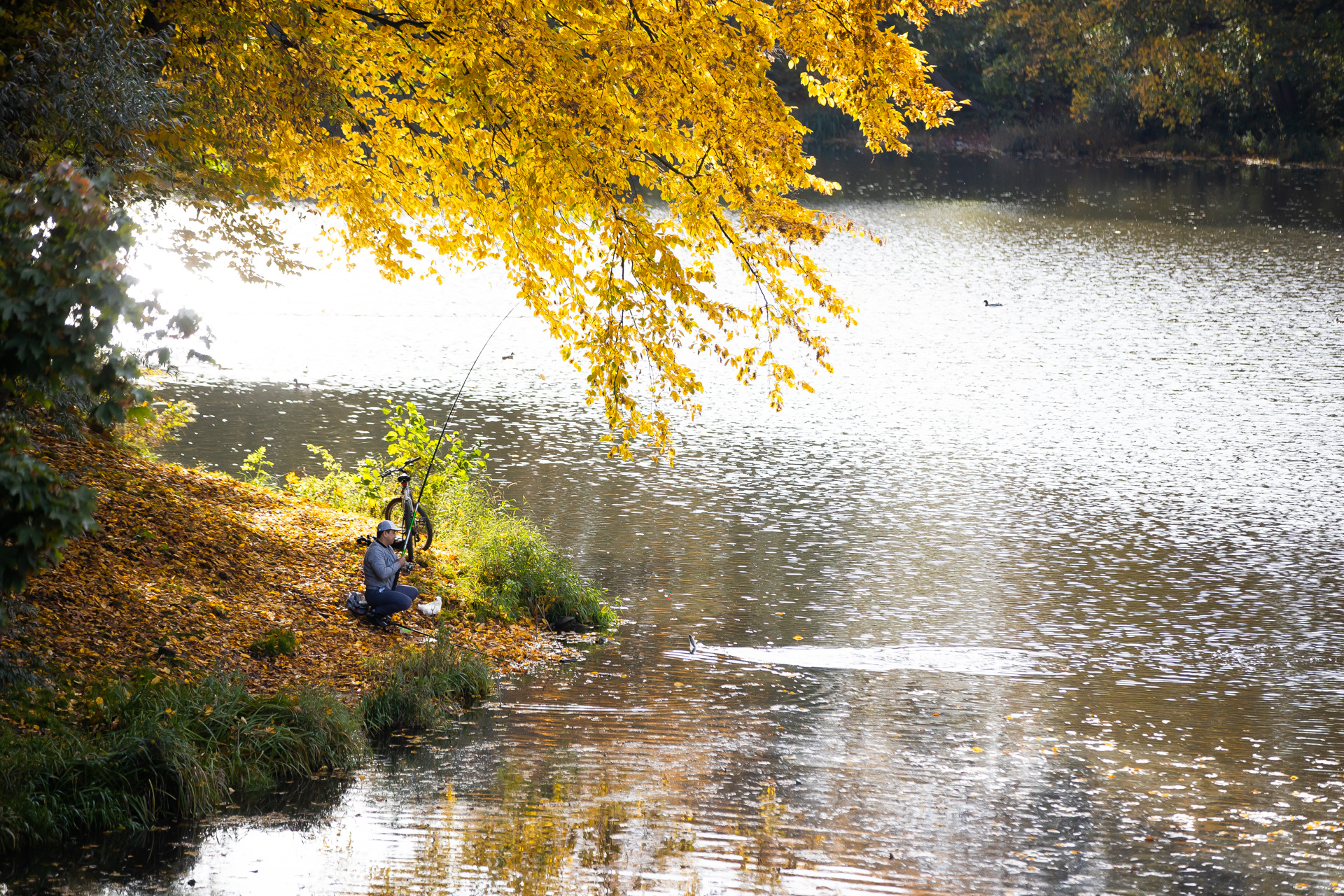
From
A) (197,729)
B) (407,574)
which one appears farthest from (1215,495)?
(197,729)

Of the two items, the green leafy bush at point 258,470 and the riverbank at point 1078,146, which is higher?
the riverbank at point 1078,146

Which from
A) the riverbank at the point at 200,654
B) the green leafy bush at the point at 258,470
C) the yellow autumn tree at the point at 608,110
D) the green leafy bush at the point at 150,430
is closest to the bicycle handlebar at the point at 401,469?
the riverbank at the point at 200,654

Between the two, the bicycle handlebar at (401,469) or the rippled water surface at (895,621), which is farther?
the bicycle handlebar at (401,469)

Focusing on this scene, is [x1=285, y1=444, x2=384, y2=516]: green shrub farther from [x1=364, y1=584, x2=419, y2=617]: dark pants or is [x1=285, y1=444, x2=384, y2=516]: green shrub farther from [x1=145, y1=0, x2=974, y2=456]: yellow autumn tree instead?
[x1=145, y1=0, x2=974, y2=456]: yellow autumn tree

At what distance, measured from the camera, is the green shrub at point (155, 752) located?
707 cm

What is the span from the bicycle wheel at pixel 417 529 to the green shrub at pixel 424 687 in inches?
73.9

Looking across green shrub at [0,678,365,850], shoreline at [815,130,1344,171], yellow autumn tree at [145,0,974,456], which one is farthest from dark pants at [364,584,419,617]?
shoreline at [815,130,1344,171]

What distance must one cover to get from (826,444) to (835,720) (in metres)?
10.8

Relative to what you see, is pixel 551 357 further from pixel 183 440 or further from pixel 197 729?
pixel 197 729

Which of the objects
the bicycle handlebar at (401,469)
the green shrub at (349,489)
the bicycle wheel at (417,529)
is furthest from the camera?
the green shrub at (349,489)

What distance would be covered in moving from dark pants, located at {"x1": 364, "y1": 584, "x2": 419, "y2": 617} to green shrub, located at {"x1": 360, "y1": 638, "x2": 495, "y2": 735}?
0.61 meters

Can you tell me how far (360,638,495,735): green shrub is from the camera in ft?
30.0

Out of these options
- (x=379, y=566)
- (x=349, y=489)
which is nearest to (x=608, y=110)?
(x=379, y=566)

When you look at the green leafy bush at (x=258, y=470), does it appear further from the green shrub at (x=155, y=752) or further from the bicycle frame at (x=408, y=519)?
the green shrub at (x=155, y=752)
